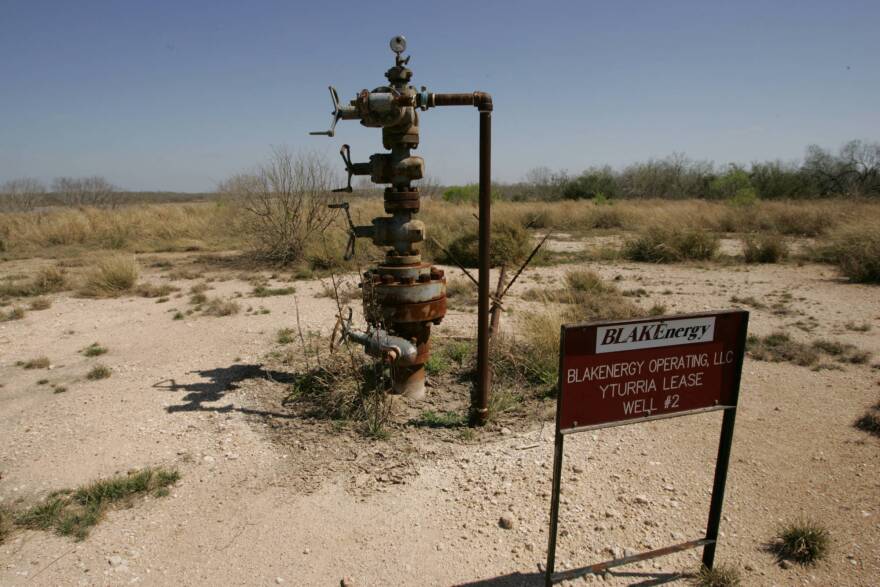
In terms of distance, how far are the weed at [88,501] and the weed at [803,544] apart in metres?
3.34

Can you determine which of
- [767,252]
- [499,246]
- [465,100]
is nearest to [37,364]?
[465,100]

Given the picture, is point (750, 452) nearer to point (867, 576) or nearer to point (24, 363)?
point (867, 576)

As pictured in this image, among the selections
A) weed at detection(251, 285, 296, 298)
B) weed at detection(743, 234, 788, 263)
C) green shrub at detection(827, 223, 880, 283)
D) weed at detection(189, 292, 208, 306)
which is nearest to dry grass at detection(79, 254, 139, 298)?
weed at detection(189, 292, 208, 306)

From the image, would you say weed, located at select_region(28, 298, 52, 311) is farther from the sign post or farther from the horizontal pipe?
the sign post

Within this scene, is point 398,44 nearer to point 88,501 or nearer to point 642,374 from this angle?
point 642,374

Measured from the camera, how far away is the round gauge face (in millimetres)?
3707

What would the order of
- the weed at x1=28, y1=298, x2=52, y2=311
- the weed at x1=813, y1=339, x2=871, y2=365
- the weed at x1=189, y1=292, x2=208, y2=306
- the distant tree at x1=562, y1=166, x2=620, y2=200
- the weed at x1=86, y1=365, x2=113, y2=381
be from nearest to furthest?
the weed at x1=86, y1=365, x2=113, y2=381 → the weed at x1=813, y1=339, x2=871, y2=365 → the weed at x1=28, y1=298, x2=52, y2=311 → the weed at x1=189, y1=292, x2=208, y2=306 → the distant tree at x1=562, y1=166, x2=620, y2=200

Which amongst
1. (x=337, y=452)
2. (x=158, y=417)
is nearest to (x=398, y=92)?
(x=337, y=452)

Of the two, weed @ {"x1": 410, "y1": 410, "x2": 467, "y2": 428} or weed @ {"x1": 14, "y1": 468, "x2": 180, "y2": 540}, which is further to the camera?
weed @ {"x1": 410, "y1": 410, "x2": 467, "y2": 428}

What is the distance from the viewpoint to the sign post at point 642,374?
2211mm

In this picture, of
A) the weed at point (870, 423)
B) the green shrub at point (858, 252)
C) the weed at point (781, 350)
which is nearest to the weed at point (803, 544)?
the weed at point (870, 423)

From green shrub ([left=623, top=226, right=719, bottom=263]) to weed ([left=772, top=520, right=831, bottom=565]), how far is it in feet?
33.4

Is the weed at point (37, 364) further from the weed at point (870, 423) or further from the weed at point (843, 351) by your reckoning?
the weed at point (843, 351)

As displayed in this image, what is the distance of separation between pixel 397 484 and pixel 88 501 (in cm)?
174
